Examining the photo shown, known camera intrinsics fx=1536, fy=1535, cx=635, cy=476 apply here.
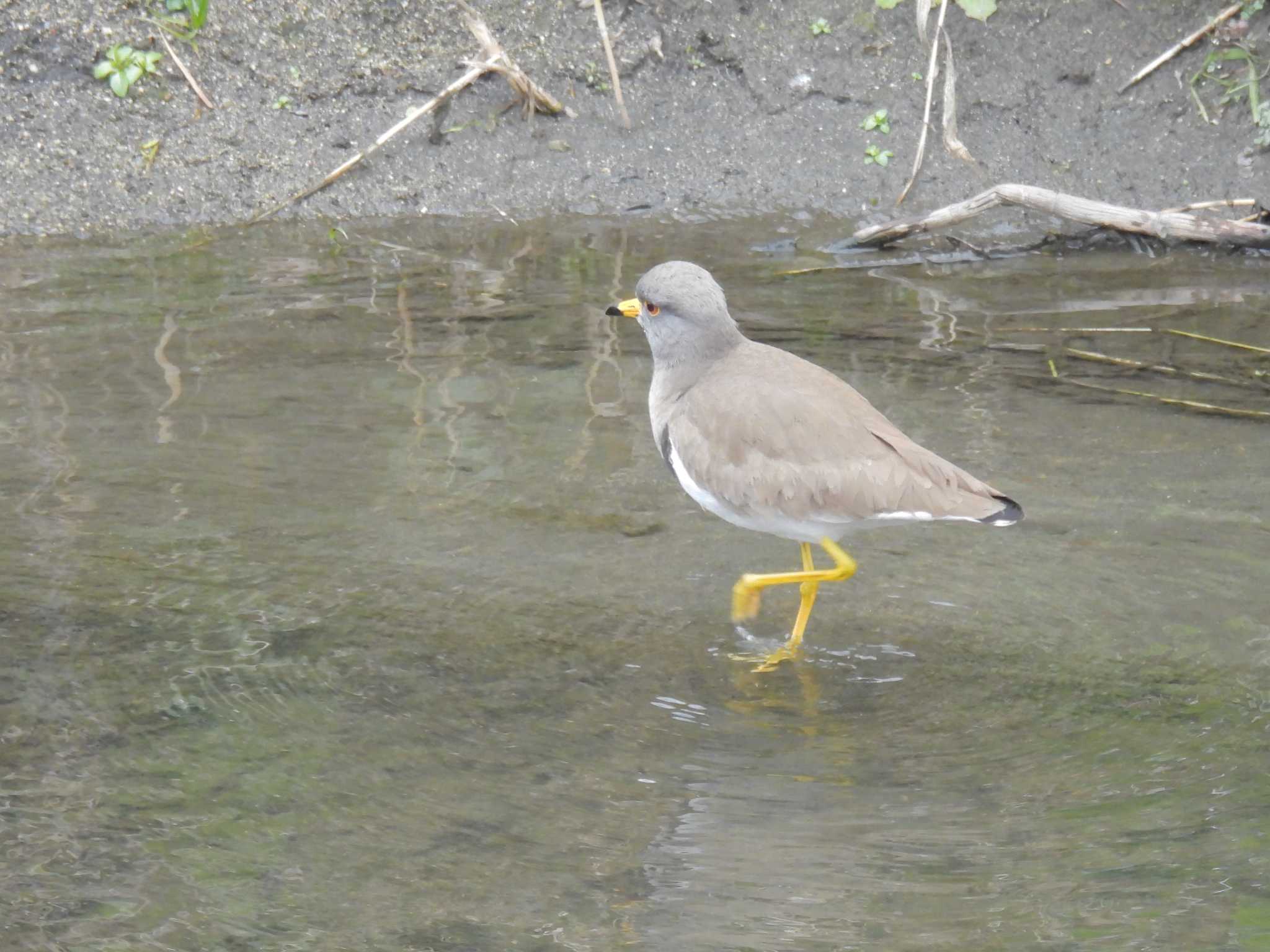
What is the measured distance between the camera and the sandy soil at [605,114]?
8.34 metres

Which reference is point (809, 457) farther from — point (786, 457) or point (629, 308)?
point (629, 308)

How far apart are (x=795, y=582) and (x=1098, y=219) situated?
374 centimetres

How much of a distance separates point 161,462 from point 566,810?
2676 millimetres

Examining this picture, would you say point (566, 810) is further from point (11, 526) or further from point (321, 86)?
point (321, 86)

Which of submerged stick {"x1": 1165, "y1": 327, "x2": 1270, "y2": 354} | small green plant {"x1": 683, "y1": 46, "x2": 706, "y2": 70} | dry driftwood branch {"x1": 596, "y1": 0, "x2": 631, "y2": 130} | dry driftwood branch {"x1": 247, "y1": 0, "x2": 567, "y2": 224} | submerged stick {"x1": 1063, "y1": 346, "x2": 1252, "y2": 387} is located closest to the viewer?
submerged stick {"x1": 1063, "y1": 346, "x2": 1252, "y2": 387}

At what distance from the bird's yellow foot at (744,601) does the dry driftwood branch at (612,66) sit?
471 centimetres

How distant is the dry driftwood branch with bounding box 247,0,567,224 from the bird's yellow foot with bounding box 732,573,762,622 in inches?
177

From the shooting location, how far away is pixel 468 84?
→ 8.67m

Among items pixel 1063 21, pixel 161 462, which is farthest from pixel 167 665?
pixel 1063 21

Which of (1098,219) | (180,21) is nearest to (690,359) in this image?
(1098,219)

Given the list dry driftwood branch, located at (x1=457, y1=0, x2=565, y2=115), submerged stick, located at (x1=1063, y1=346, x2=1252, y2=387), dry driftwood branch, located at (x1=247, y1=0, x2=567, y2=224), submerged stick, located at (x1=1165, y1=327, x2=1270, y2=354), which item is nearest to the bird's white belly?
submerged stick, located at (x1=1063, y1=346, x2=1252, y2=387)

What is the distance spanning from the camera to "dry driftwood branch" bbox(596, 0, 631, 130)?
8.50 metres

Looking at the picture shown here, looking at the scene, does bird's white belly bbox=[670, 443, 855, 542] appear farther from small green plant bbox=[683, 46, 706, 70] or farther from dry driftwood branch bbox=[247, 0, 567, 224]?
small green plant bbox=[683, 46, 706, 70]

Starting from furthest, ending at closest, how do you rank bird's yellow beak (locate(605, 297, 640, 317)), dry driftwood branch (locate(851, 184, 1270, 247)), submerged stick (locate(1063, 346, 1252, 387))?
dry driftwood branch (locate(851, 184, 1270, 247)) < submerged stick (locate(1063, 346, 1252, 387)) < bird's yellow beak (locate(605, 297, 640, 317))
